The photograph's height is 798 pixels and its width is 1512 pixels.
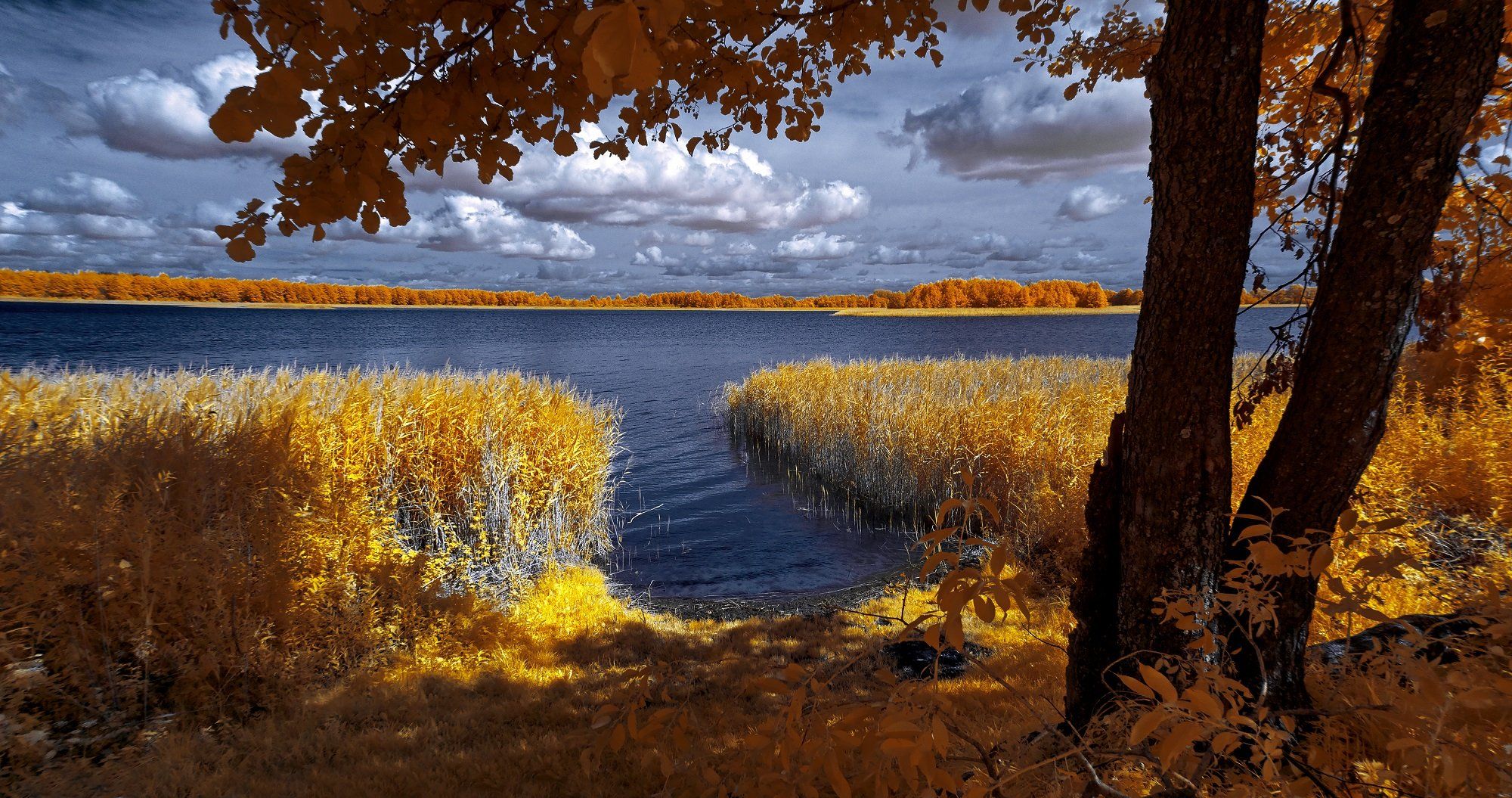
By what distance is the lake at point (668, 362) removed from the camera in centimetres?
963

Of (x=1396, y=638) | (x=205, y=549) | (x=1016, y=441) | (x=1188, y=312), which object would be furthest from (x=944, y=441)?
(x=205, y=549)

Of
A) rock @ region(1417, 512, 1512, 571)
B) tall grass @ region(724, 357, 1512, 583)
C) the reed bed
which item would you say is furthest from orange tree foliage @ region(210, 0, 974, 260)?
the reed bed

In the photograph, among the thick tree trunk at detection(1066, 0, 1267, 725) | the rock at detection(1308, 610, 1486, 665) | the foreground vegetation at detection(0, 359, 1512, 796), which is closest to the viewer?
the foreground vegetation at detection(0, 359, 1512, 796)

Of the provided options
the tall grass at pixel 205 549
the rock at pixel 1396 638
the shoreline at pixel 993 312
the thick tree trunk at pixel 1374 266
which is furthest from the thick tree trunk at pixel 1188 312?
the shoreline at pixel 993 312

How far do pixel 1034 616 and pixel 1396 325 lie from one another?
4.62 metres

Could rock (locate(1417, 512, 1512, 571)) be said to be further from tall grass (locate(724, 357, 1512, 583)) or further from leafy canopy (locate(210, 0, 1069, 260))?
leafy canopy (locate(210, 0, 1069, 260))

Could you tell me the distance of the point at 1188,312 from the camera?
275 cm

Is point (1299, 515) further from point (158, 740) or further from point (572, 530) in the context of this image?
point (572, 530)

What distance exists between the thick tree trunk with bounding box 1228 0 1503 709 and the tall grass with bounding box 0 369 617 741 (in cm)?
617

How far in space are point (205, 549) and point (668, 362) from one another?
3564 centimetres

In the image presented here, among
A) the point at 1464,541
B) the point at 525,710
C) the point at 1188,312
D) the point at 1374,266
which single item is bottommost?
the point at 525,710

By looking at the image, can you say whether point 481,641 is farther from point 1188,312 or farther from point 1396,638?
point 1396,638

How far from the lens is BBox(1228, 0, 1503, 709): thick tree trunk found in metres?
2.46

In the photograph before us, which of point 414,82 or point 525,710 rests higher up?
point 414,82
